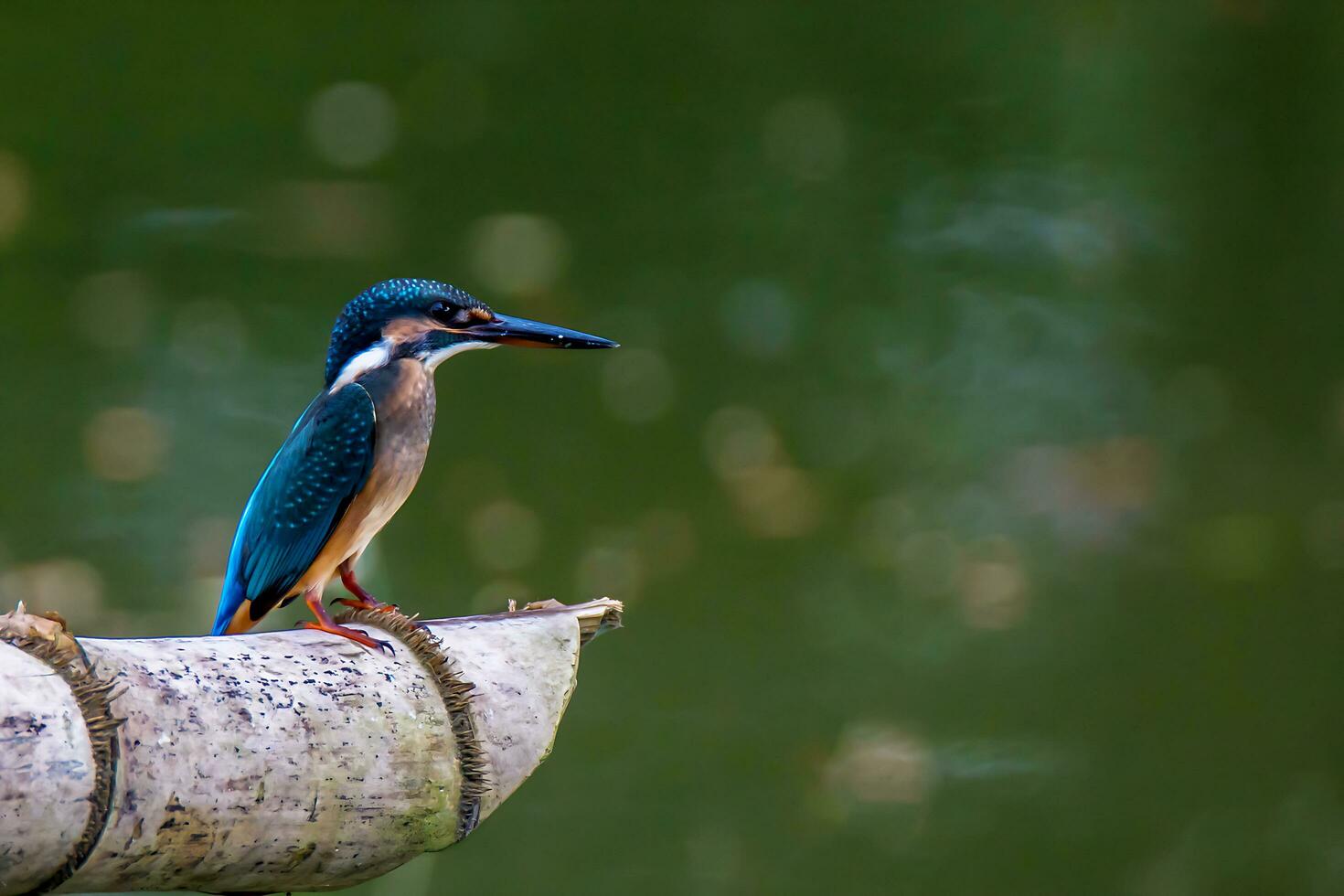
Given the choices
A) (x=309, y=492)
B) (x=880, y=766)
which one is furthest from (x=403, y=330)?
(x=880, y=766)

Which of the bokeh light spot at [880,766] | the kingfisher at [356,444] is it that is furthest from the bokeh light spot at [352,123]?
the bokeh light spot at [880,766]

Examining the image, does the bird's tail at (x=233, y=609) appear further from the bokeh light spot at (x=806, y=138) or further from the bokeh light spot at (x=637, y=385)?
the bokeh light spot at (x=806, y=138)

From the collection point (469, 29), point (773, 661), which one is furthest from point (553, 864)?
point (469, 29)

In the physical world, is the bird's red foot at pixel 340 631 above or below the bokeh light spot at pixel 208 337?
below

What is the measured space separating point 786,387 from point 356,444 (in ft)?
2.76

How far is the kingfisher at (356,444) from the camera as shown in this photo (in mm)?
982

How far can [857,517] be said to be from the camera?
1739 mm

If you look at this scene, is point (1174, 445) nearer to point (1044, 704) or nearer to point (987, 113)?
point (1044, 704)

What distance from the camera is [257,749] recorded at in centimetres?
76

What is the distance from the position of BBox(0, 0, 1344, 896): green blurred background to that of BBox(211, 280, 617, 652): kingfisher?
2.04ft

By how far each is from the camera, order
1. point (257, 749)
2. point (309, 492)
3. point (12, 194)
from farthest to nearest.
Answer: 1. point (12, 194)
2. point (309, 492)
3. point (257, 749)

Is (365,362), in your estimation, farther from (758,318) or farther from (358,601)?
(758,318)

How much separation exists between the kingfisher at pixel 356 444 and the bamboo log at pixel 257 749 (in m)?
0.08

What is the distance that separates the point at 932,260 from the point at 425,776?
1148 millimetres
